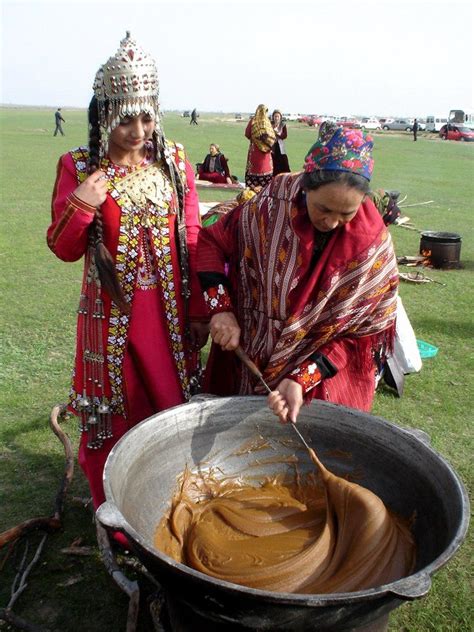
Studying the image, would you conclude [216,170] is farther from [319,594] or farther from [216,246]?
[319,594]

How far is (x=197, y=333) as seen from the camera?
2682 mm

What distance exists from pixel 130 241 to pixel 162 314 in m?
0.35

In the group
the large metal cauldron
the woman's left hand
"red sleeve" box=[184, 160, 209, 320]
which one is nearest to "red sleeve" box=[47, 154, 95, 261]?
"red sleeve" box=[184, 160, 209, 320]

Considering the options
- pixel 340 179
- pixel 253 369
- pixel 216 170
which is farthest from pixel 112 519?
pixel 216 170

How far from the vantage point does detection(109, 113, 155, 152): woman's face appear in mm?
2256

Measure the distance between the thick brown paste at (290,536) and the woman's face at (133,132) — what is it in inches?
51.8

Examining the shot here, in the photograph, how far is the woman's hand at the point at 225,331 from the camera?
243cm

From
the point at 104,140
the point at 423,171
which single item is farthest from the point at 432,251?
the point at 423,171

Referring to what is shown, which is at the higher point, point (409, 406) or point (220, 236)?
point (220, 236)

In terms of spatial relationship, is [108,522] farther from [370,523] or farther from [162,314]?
[162,314]

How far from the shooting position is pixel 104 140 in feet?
7.61

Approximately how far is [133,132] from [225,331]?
84 centimetres

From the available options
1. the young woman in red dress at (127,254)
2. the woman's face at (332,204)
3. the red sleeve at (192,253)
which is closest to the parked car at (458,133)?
the red sleeve at (192,253)

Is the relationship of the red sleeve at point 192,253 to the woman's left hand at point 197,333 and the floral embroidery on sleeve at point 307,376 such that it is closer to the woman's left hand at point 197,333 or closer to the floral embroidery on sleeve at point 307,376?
the woman's left hand at point 197,333
